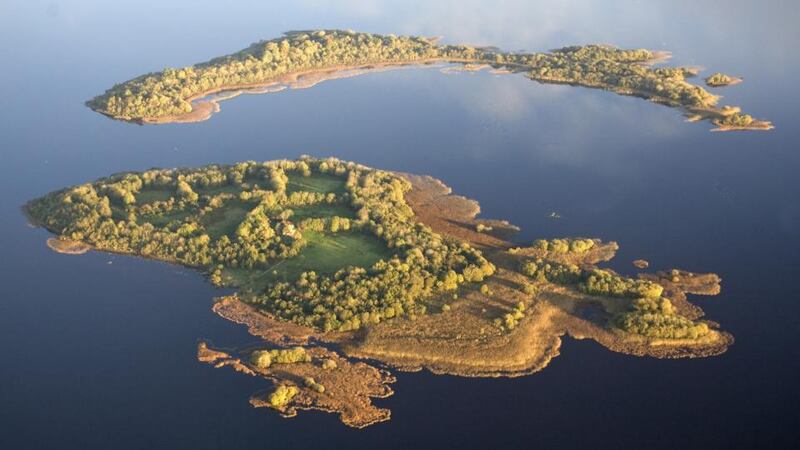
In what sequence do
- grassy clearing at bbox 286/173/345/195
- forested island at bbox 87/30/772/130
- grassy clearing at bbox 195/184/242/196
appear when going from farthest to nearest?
1. forested island at bbox 87/30/772/130
2. grassy clearing at bbox 286/173/345/195
3. grassy clearing at bbox 195/184/242/196

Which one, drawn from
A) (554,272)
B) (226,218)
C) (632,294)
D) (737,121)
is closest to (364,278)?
(554,272)

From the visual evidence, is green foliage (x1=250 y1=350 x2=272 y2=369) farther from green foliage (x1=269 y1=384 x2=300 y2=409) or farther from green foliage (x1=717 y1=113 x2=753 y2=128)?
green foliage (x1=717 y1=113 x2=753 y2=128)

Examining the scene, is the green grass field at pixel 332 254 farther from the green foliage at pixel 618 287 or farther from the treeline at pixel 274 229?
the green foliage at pixel 618 287

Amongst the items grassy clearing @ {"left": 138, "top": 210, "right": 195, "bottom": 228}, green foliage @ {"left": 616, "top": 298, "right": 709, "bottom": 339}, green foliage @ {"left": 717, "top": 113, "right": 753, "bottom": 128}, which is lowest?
green foliage @ {"left": 616, "top": 298, "right": 709, "bottom": 339}

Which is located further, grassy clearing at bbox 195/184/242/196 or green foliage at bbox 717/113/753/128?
green foliage at bbox 717/113/753/128

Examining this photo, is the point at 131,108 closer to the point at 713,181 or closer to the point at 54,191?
the point at 54,191

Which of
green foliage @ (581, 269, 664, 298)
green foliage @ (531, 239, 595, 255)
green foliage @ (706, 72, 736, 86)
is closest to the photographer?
green foliage @ (581, 269, 664, 298)

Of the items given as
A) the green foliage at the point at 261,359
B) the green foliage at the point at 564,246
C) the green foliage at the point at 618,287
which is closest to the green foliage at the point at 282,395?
the green foliage at the point at 261,359

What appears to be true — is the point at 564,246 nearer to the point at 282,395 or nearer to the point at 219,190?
the point at 282,395

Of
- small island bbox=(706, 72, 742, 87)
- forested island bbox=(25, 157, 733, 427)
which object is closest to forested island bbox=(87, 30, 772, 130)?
small island bbox=(706, 72, 742, 87)
